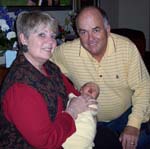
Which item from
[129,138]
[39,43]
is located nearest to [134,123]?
[129,138]

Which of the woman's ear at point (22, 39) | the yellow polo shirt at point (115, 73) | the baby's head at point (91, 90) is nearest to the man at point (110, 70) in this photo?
the yellow polo shirt at point (115, 73)

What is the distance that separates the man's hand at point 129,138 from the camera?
1.67 meters

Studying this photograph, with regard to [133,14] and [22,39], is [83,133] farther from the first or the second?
[133,14]

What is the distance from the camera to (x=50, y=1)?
2.90 metres

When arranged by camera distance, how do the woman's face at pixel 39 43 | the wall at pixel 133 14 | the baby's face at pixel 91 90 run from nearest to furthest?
the woman's face at pixel 39 43 → the baby's face at pixel 91 90 → the wall at pixel 133 14

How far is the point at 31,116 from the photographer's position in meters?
1.17

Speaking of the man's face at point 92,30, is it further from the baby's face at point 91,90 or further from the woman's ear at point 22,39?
the woman's ear at point 22,39

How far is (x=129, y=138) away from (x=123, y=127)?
0.66 feet

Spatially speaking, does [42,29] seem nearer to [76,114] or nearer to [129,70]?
[76,114]

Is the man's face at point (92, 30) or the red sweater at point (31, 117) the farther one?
the man's face at point (92, 30)

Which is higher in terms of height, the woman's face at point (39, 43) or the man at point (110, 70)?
the woman's face at point (39, 43)

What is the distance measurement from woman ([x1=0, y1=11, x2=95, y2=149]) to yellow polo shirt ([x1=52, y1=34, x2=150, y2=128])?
0.40 m

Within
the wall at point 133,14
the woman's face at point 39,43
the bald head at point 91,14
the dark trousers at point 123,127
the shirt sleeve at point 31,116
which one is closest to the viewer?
the shirt sleeve at point 31,116

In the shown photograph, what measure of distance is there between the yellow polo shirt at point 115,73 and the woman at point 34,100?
397 millimetres
